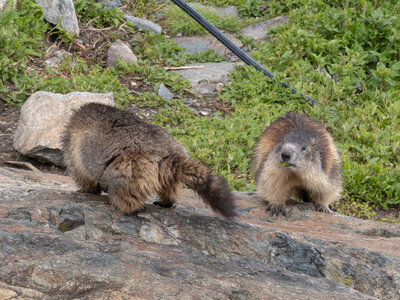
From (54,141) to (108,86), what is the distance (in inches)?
74.4

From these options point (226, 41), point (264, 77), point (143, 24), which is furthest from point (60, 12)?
point (264, 77)

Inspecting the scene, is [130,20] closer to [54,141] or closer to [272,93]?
[272,93]

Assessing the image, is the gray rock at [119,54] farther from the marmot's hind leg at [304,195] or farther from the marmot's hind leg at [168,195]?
the marmot's hind leg at [168,195]

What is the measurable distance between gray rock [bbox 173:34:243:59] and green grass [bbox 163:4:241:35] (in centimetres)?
19

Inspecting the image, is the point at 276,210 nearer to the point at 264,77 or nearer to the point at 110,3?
the point at 264,77

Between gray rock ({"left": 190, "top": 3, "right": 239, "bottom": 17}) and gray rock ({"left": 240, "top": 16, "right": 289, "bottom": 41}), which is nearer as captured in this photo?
gray rock ({"left": 240, "top": 16, "right": 289, "bottom": 41})

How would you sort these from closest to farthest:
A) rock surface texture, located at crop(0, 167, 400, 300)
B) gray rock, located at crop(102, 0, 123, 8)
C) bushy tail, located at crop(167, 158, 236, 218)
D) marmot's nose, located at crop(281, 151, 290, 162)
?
rock surface texture, located at crop(0, 167, 400, 300)
bushy tail, located at crop(167, 158, 236, 218)
marmot's nose, located at crop(281, 151, 290, 162)
gray rock, located at crop(102, 0, 123, 8)

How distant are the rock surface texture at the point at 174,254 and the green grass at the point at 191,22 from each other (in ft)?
21.2

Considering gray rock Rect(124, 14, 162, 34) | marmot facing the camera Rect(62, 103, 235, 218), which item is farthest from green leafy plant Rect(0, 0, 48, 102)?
marmot facing the camera Rect(62, 103, 235, 218)

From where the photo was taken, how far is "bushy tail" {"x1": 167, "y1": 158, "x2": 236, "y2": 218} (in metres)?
4.02

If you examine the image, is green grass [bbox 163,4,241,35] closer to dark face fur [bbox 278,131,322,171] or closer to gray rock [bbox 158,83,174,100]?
gray rock [bbox 158,83,174,100]

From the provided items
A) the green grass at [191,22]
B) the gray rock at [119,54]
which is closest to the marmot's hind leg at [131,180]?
the gray rock at [119,54]

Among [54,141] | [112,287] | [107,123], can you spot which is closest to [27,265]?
[112,287]

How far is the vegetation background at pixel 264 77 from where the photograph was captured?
7703mm
